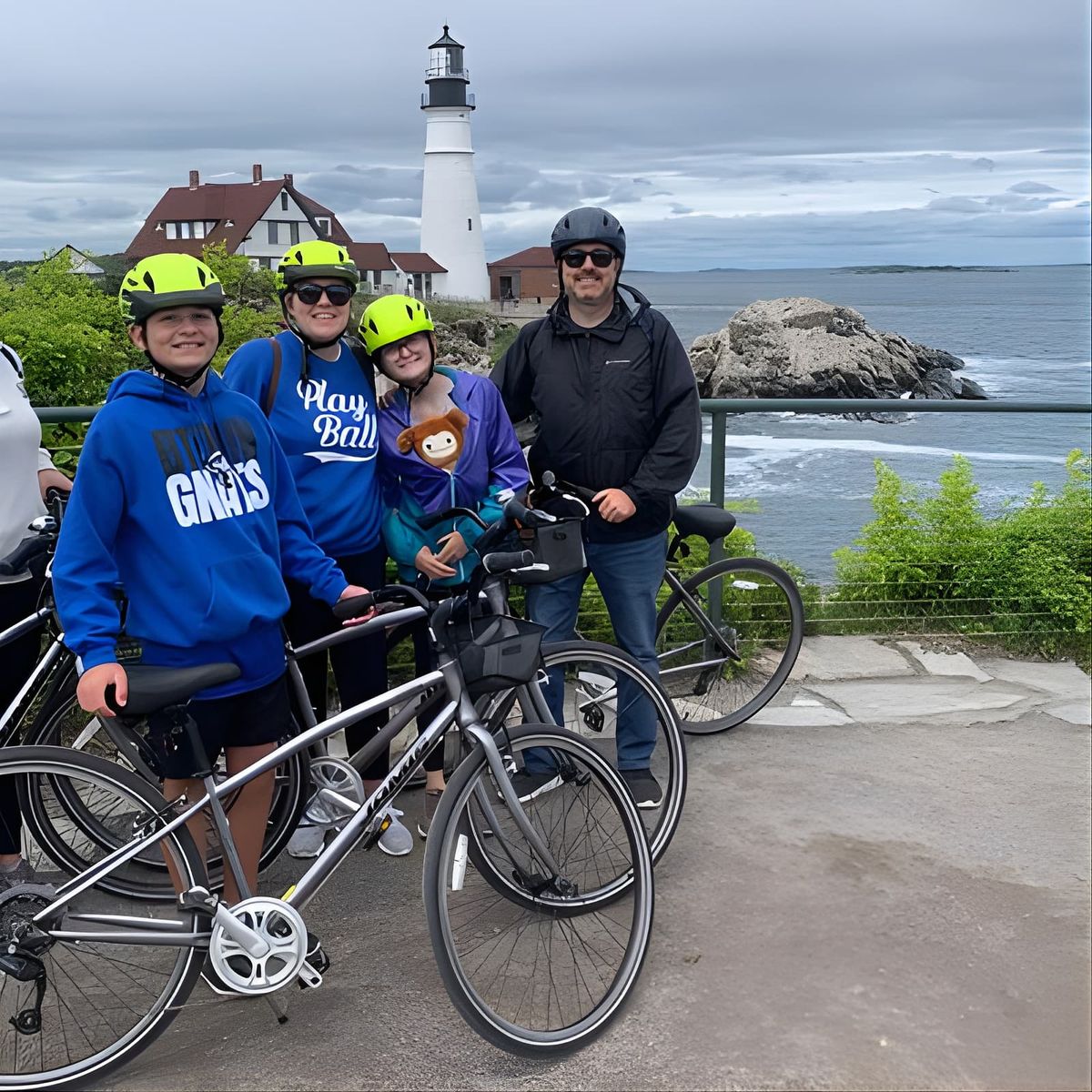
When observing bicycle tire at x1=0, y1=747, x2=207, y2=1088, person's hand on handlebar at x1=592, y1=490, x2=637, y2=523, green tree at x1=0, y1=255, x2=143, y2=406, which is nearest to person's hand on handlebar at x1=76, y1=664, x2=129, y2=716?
bicycle tire at x1=0, y1=747, x2=207, y2=1088

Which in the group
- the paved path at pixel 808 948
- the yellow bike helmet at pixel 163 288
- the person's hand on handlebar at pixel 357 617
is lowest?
the paved path at pixel 808 948

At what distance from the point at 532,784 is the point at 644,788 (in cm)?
115

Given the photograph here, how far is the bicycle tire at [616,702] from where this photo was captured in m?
3.92

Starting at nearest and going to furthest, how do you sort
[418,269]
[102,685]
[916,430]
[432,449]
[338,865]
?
[102,685] < [338,865] < [432,449] < [916,430] < [418,269]

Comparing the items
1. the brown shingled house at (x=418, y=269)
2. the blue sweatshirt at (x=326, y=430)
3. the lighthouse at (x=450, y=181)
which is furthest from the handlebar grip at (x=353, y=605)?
the brown shingled house at (x=418, y=269)

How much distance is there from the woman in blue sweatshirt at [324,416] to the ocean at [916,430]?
343cm

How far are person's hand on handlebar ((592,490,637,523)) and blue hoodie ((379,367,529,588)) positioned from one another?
0.83 feet

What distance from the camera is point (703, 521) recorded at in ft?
16.8

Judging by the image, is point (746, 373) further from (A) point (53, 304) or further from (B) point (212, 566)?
(B) point (212, 566)

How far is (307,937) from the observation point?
3146mm

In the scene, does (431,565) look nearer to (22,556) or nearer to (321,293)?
(321,293)

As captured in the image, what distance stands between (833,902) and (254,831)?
1.74 m

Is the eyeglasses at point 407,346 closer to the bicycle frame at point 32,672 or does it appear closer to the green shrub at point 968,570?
the bicycle frame at point 32,672

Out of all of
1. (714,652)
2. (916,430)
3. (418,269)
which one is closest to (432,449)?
(714,652)
